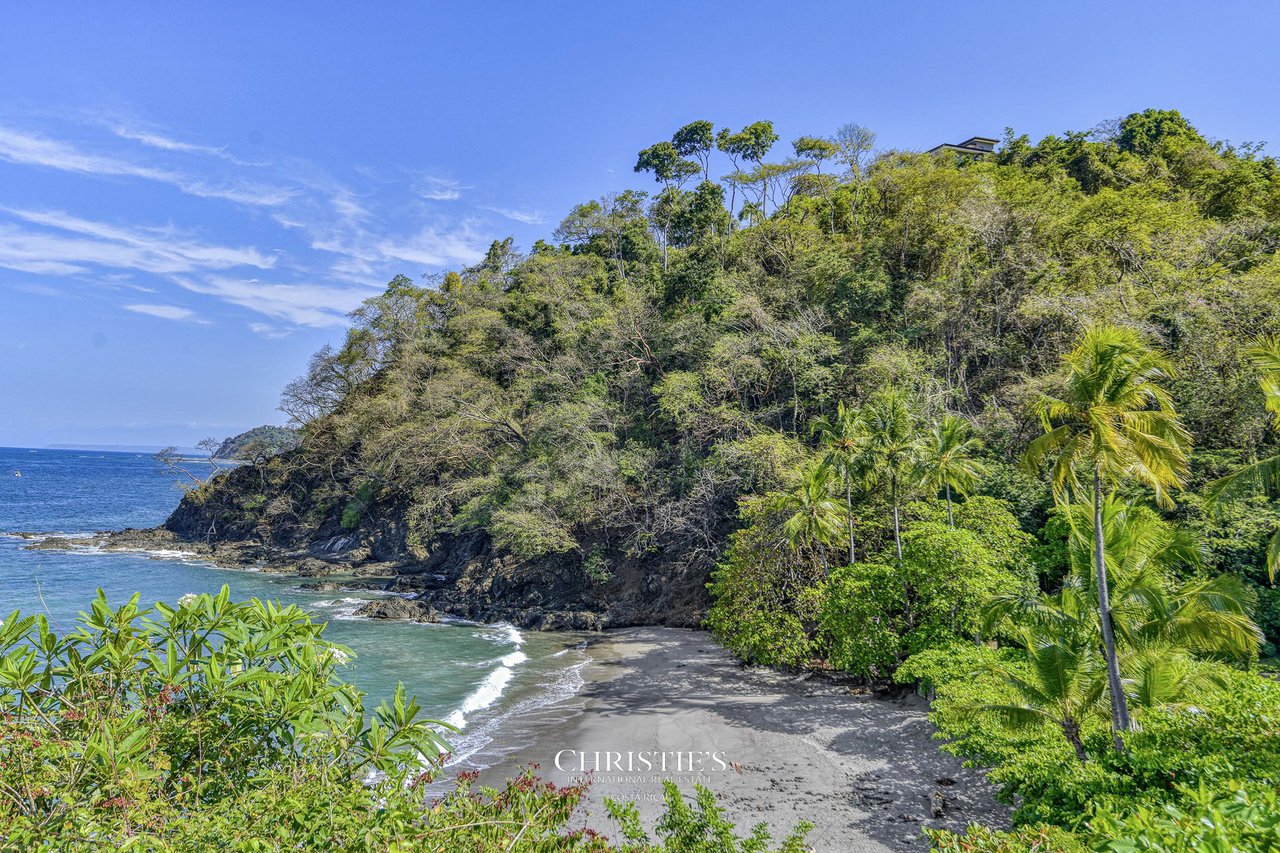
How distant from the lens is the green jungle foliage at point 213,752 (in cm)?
330

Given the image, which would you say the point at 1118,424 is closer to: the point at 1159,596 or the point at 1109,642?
the point at 1159,596

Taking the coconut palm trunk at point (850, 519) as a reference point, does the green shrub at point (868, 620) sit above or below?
below

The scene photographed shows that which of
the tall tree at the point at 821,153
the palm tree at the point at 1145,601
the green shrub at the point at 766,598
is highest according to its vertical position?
the tall tree at the point at 821,153

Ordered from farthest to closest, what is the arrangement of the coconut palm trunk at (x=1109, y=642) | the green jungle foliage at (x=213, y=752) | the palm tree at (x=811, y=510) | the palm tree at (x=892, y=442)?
the palm tree at (x=811, y=510)
the palm tree at (x=892, y=442)
the coconut palm trunk at (x=1109, y=642)
the green jungle foliage at (x=213, y=752)

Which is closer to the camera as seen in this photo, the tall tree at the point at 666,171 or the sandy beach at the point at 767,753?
the sandy beach at the point at 767,753

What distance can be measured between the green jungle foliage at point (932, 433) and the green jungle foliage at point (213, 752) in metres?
3.90

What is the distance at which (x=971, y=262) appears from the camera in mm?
23469

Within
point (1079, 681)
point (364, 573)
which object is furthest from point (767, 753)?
point (364, 573)

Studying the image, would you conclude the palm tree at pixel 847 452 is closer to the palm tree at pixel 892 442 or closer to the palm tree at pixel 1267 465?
the palm tree at pixel 892 442

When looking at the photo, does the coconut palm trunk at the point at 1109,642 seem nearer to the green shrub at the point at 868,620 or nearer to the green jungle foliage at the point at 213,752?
the green shrub at the point at 868,620

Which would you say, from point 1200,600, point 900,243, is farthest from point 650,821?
point 900,243

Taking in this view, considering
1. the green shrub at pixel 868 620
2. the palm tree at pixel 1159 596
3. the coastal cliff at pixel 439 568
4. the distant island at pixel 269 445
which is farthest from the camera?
the distant island at pixel 269 445

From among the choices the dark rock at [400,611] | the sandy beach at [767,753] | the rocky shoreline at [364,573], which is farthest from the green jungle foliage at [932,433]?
the dark rock at [400,611]

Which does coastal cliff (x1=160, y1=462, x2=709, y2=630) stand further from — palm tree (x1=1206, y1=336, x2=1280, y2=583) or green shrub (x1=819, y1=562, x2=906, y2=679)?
palm tree (x1=1206, y1=336, x2=1280, y2=583)
